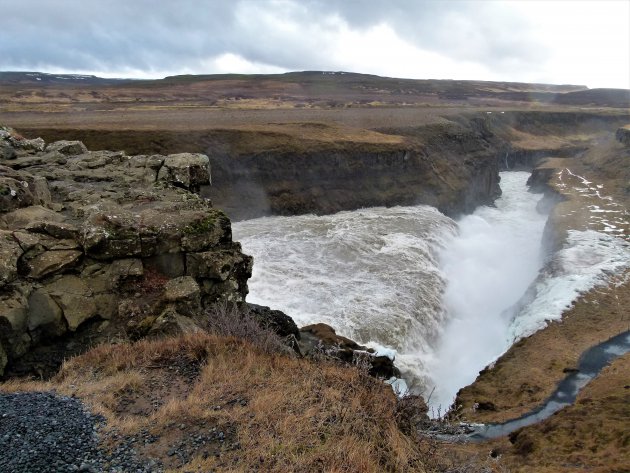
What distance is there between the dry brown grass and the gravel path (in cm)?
31

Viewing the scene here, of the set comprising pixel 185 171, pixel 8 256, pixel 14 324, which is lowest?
pixel 14 324

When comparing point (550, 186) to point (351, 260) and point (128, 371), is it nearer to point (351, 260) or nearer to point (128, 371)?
point (351, 260)

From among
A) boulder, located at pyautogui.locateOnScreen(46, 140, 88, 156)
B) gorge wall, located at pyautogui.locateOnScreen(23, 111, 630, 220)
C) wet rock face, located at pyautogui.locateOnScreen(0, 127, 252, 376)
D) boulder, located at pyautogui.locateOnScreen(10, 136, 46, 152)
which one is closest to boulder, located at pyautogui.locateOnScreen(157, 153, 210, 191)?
wet rock face, located at pyautogui.locateOnScreen(0, 127, 252, 376)

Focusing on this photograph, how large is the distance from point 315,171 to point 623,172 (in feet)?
112

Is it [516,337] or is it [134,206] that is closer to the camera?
[134,206]

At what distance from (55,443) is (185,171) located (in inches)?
467

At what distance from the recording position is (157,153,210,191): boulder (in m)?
17.2

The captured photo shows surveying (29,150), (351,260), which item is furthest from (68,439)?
(351,260)

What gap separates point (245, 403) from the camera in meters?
8.25

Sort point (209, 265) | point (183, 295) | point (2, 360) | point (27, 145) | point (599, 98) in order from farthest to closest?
1. point (599, 98)
2. point (27, 145)
3. point (209, 265)
4. point (183, 295)
5. point (2, 360)

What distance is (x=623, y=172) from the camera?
169 feet

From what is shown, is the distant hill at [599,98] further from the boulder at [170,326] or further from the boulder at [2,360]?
the boulder at [2,360]

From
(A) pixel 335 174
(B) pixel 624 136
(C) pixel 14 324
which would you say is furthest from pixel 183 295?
(B) pixel 624 136

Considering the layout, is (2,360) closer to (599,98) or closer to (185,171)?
(185,171)
